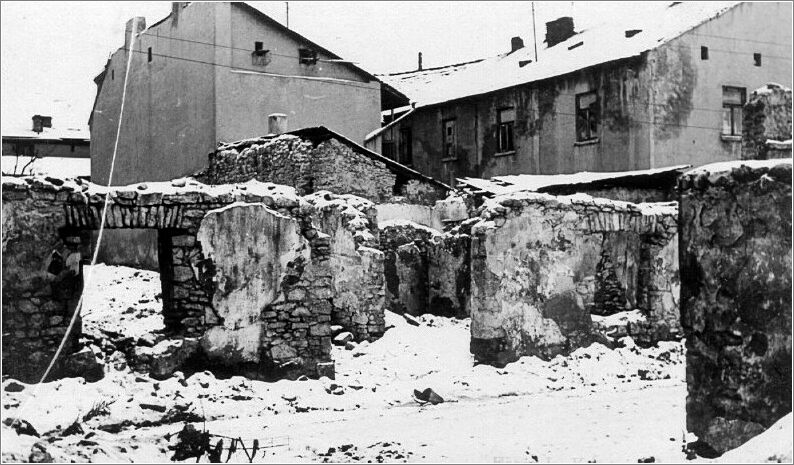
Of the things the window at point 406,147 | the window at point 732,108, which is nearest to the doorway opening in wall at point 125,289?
the window at point 406,147

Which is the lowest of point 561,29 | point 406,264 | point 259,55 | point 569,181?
point 406,264

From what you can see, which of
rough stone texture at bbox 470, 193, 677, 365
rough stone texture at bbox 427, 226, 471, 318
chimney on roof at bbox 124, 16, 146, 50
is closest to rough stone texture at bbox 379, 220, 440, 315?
rough stone texture at bbox 427, 226, 471, 318

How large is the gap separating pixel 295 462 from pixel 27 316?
12.5 feet

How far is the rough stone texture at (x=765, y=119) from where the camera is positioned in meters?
7.51

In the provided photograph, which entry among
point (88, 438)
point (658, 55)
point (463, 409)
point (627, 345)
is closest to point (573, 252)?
point (627, 345)

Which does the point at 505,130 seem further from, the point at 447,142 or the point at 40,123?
the point at 40,123

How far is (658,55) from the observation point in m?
22.5

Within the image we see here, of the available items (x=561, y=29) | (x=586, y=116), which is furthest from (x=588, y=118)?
(x=561, y=29)

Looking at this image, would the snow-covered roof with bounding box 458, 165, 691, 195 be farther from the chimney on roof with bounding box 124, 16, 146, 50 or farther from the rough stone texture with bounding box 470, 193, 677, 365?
the chimney on roof with bounding box 124, 16, 146, 50

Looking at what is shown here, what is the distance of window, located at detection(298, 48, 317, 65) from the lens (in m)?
22.3

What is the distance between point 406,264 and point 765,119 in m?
10.3

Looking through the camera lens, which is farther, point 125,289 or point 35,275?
point 125,289

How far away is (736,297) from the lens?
6199mm

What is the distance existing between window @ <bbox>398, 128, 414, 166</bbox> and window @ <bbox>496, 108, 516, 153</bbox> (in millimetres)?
4211
